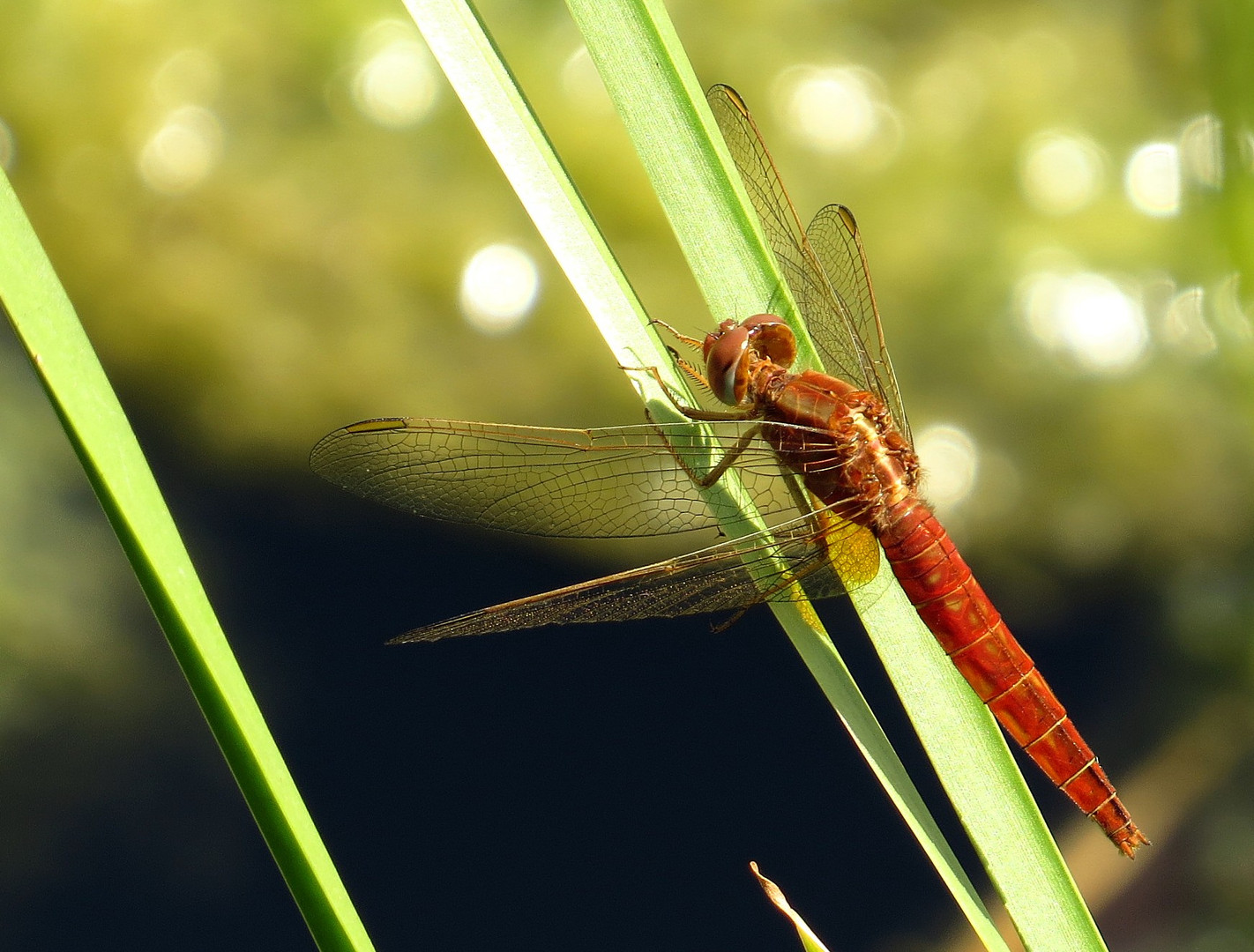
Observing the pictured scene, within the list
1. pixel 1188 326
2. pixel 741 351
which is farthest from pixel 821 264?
pixel 1188 326

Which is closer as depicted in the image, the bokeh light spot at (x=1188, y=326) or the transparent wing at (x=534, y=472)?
the transparent wing at (x=534, y=472)

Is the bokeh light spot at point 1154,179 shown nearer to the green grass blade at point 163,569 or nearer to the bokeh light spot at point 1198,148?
the bokeh light spot at point 1198,148

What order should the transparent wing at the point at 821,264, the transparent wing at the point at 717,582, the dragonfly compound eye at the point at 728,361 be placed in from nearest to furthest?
1. the transparent wing at the point at 717,582
2. the dragonfly compound eye at the point at 728,361
3. the transparent wing at the point at 821,264

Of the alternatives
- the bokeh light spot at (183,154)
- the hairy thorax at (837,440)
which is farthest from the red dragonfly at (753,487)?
the bokeh light spot at (183,154)

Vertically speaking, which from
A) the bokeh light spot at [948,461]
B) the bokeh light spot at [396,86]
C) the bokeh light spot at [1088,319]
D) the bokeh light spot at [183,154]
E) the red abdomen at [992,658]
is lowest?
the red abdomen at [992,658]

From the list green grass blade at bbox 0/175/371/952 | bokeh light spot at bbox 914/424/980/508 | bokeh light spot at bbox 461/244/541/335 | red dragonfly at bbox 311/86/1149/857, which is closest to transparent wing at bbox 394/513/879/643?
red dragonfly at bbox 311/86/1149/857

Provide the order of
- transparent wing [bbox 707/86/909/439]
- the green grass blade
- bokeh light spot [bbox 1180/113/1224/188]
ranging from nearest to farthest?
1. the green grass blade
2. transparent wing [bbox 707/86/909/439]
3. bokeh light spot [bbox 1180/113/1224/188]

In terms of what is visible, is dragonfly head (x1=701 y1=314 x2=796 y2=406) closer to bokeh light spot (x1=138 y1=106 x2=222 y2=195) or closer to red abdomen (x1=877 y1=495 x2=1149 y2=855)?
red abdomen (x1=877 y1=495 x2=1149 y2=855)
